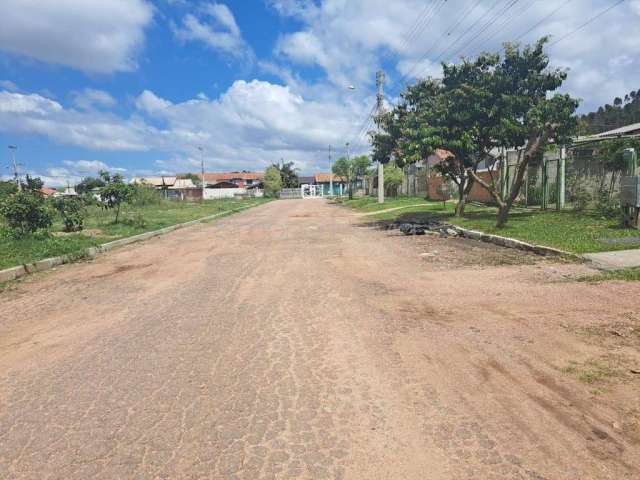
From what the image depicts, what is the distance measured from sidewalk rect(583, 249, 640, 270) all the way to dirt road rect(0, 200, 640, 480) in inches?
29.5

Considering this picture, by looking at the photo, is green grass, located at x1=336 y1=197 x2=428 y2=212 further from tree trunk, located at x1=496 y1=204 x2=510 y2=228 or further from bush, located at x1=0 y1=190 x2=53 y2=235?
bush, located at x1=0 y1=190 x2=53 y2=235

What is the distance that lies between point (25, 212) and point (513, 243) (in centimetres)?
1360

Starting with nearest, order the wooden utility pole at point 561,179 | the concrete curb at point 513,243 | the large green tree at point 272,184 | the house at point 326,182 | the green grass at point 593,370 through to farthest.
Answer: the green grass at point 593,370 → the concrete curb at point 513,243 → the wooden utility pole at point 561,179 → the large green tree at point 272,184 → the house at point 326,182

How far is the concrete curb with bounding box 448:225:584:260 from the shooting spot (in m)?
8.72

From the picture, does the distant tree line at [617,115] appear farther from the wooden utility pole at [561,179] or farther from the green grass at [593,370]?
the green grass at [593,370]

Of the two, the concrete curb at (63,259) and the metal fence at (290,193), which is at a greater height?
the metal fence at (290,193)

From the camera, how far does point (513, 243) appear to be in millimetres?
10477

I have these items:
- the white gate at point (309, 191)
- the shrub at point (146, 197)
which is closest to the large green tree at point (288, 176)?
the white gate at point (309, 191)

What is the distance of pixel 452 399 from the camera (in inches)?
131

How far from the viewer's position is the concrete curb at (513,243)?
8.72 m

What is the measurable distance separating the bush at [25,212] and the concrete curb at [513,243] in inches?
505

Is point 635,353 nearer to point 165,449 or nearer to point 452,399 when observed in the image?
point 452,399

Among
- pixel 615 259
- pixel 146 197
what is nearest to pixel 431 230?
pixel 615 259

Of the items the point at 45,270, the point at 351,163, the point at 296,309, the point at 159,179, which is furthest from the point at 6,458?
the point at 159,179
